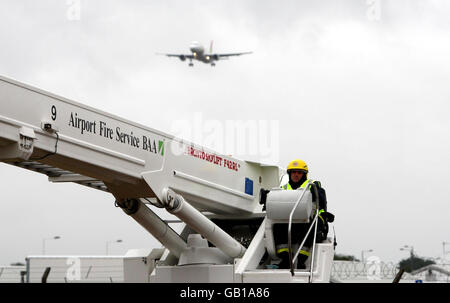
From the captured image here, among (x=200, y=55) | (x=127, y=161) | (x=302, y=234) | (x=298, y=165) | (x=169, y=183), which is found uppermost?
(x=200, y=55)

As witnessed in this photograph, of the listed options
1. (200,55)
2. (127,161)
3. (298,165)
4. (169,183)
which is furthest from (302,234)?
(200,55)

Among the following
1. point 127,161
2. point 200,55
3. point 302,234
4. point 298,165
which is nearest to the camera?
point 127,161

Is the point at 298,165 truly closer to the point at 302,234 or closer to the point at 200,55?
the point at 302,234

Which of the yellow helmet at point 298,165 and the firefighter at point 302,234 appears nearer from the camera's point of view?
the firefighter at point 302,234

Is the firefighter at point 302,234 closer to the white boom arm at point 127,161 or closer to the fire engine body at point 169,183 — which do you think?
the fire engine body at point 169,183

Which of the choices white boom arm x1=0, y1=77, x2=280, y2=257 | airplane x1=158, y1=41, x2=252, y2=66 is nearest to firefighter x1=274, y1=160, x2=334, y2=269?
white boom arm x1=0, y1=77, x2=280, y2=257

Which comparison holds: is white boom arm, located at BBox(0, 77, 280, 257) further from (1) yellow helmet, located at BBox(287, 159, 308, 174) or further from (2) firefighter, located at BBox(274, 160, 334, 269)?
(1) yellow helmet, located at BBox(287, 159, 308, 174)

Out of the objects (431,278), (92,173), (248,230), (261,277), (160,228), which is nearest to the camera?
(92,173)

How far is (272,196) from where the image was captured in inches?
409

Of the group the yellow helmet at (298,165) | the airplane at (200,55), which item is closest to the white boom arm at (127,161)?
the yellow helmet at (298,165)
